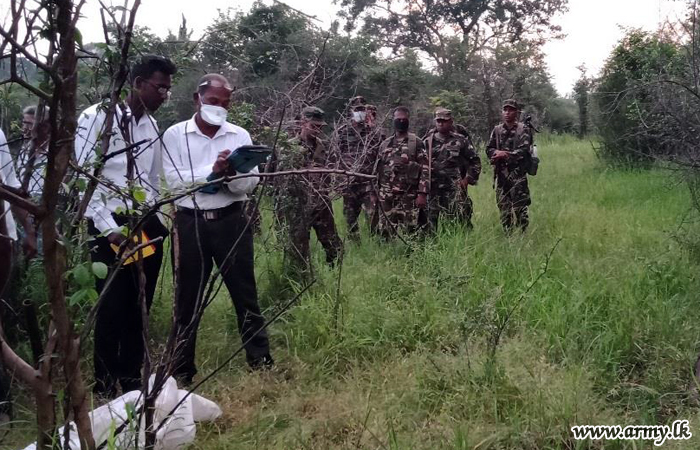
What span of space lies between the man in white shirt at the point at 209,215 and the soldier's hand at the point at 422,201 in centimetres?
267

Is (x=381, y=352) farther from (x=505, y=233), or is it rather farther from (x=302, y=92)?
(x=505, y=233)

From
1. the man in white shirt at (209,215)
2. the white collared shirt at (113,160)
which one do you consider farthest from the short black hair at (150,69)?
the man in white shirt at (209,215)

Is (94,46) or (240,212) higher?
(94,46)

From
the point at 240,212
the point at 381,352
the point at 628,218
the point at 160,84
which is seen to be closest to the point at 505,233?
the point at 628,218

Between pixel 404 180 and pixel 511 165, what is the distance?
49.2 inches

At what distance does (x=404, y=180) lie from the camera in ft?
18.7

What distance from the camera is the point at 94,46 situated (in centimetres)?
148

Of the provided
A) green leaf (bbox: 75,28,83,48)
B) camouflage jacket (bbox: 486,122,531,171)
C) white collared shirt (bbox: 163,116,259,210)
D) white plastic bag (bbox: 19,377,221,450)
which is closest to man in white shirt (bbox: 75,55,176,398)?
white collared shirt (bbox: 163,116,259,210)

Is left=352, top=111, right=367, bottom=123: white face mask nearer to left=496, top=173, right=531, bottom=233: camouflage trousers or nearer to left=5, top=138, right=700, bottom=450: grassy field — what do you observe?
left=5, top=138, right=700, bottom=450: grassy field

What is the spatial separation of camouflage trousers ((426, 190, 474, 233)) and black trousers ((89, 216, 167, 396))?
3051 mm

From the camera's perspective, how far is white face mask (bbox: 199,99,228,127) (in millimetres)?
3084

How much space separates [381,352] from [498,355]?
2.21 ft

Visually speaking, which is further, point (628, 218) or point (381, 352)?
point (628, 218)

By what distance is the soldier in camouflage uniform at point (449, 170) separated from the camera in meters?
5.73
